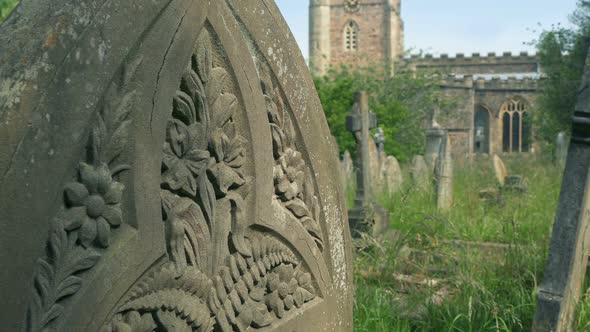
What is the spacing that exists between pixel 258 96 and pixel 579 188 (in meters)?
1.98

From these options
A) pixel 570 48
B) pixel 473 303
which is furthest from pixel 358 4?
pixel 473 303

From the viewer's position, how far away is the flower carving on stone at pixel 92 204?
3.69ft

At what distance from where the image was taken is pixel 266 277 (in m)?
1.73

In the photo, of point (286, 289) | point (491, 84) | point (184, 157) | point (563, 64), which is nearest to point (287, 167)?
point (286, 289)

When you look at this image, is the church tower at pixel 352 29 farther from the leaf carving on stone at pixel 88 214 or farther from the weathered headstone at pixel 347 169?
the leaf carving on stone at pixel 88 214

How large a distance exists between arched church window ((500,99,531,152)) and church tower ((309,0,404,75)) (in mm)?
10315

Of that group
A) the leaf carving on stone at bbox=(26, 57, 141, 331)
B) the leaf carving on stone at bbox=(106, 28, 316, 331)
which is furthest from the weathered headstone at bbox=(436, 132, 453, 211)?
the leaf carving on stone at bbox=(26, 57, 141, 331)

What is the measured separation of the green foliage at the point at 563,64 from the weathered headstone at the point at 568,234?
59.9ft

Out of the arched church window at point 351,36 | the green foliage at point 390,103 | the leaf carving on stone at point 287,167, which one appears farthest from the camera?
the arched church window at point 351,36

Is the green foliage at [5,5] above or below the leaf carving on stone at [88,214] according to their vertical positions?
above

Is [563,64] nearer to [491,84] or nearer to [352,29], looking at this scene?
[491,84]

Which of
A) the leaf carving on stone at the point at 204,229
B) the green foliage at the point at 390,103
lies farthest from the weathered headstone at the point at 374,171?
the green foliage at the point at 390,103

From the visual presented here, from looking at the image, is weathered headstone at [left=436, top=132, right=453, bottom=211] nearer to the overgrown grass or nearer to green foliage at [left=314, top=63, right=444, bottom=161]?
the overgrown grass

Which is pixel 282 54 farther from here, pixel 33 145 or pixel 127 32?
pixel 33 145
